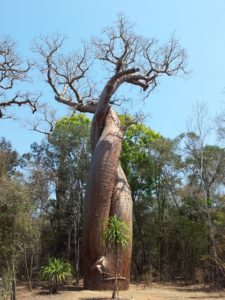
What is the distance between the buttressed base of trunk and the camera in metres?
15.5

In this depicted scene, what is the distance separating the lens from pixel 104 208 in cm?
1612

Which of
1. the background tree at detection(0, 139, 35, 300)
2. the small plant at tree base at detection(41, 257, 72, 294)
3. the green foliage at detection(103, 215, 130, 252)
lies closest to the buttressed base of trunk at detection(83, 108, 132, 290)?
the small plant at tree base at detection(41, 257, 72, 294)

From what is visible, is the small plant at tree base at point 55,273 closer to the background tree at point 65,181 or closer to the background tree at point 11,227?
the background tree at point 11,227

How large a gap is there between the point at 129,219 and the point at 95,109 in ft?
15.1

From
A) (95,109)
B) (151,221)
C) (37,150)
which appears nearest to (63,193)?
(37,150)

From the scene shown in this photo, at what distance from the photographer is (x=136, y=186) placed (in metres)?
25.9

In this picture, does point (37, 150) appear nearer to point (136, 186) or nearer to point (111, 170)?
point (136, 186)

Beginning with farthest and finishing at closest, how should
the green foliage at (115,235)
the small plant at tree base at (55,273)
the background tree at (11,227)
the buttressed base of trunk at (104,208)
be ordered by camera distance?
the buttressed base of trunk at (104,208) → the small plant at tree base at (55,273) → the green foliage at (115,235) → the background tree at (11,227)

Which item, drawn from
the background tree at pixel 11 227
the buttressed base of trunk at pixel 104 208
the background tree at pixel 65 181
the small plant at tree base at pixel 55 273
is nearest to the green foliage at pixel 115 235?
the buttressed base of trunk at pixel 104 208

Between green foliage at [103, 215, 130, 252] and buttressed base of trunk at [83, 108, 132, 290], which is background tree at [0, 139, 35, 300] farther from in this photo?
buttressed base of trunk at [83, 108, 132, 290]

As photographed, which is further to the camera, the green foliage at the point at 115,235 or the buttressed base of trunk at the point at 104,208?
the buttressed base of trunk at the point at 104,208

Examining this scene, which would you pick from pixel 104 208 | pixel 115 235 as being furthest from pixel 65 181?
pixel 115 235

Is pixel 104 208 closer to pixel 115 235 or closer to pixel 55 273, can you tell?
pixel 115 235

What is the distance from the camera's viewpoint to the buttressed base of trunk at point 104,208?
15.5m
